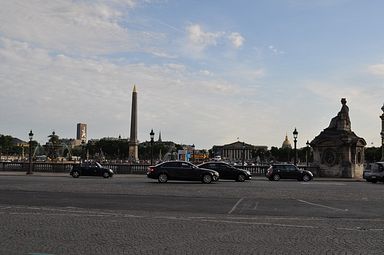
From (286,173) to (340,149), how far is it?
320 inches

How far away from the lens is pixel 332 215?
594 inches

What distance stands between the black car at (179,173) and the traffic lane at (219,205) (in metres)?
12.3

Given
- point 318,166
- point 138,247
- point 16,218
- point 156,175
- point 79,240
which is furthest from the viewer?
point 318,166

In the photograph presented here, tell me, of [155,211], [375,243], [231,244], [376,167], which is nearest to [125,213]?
[155,211]

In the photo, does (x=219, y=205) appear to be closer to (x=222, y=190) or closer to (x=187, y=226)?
(x=187, y=226)

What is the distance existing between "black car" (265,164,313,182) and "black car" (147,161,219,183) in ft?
33.3

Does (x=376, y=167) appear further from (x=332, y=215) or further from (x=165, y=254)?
(x=165, y=254)

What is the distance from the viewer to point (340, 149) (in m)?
47.4

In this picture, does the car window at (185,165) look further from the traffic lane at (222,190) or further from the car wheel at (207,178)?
the traffic lane at (222,190)

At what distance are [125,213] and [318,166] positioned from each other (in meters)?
37.1

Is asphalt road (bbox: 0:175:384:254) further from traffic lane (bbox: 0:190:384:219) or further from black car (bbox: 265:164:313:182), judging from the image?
black car (bbox: 265:164:313:182)

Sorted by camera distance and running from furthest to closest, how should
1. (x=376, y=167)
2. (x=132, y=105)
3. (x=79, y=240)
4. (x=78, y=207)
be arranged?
(x=132, y=105), (x=376, y=167), (x=78, y=207), (x=79, y=240)

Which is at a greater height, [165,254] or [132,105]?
[132,105]

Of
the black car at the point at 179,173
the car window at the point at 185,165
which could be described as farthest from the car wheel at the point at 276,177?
the car window at the point at 185,165
